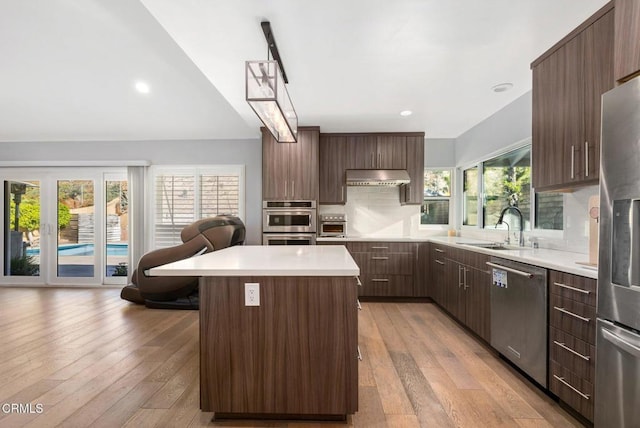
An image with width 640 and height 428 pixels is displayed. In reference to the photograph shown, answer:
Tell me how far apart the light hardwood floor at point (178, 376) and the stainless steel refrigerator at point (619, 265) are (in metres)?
0.57

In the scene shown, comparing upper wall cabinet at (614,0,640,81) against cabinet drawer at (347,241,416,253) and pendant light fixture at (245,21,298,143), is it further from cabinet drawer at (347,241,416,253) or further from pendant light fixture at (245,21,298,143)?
cabinet drawer at (347,241,416,253)

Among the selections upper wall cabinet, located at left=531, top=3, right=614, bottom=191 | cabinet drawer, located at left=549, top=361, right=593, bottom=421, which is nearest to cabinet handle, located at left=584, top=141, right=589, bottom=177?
upper wall cabinet, located at left=531, top=3, right=614, bottom=191

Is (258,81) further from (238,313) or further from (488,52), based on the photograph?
(488,52)

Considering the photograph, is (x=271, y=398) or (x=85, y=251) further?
(x=85, y=251)

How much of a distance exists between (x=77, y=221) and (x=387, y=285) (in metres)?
5.30

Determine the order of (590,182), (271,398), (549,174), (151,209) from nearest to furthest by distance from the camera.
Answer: (271,398) → (590,182) → (549,174) → (151,209)

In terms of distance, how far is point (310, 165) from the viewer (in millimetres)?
4625

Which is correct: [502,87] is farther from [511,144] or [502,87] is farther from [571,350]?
[571,350]

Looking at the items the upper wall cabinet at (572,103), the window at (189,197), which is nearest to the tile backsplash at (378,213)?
the window at (189,197)

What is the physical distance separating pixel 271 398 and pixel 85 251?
5.22m

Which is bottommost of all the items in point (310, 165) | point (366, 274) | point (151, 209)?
point (366, 274)

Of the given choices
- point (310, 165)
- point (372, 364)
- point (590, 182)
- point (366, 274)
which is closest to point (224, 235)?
point (310, 165)

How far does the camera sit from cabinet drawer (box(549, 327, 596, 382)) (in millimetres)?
1722

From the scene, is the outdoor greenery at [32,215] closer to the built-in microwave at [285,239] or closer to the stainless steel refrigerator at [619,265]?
the built-in microwave at [285,239]
